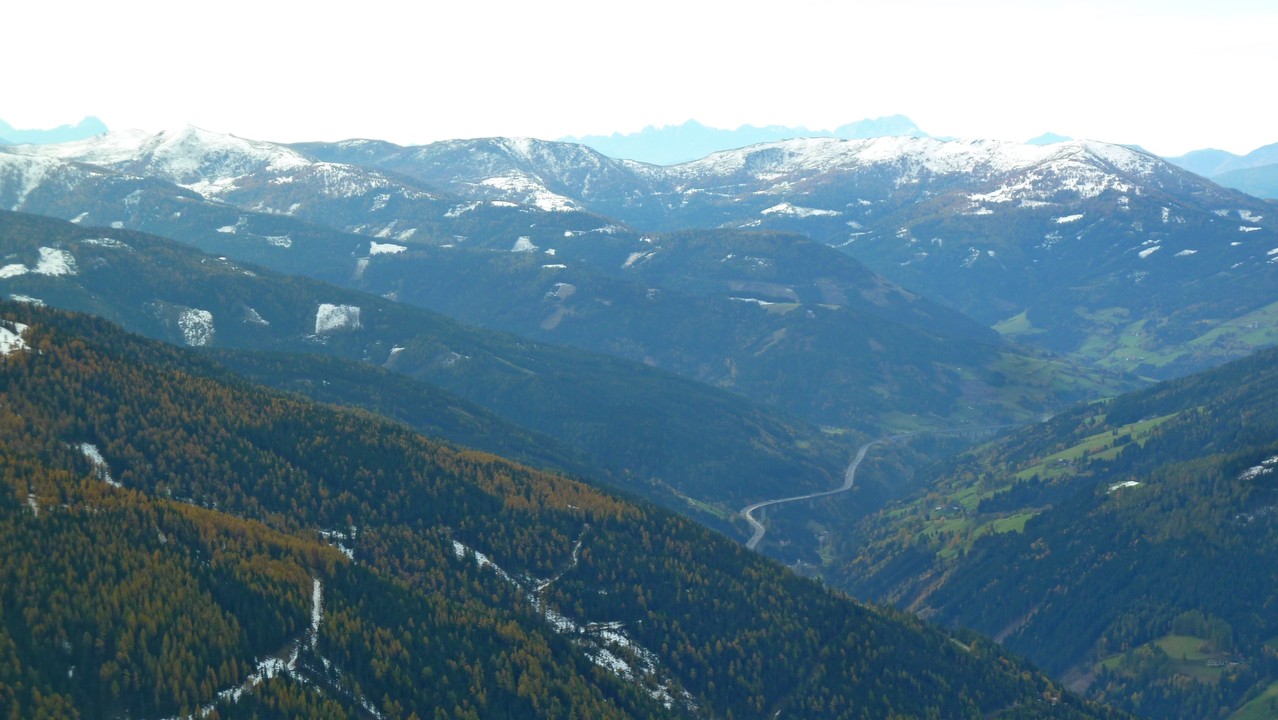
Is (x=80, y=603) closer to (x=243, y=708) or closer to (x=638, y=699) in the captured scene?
(x=243, y=708)

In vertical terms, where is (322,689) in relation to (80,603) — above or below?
below

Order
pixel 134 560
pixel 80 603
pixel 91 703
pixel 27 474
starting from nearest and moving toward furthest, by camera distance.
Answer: pixel 91 703 < pixel 80 603 < pixel 134 560 < pixel 27 474

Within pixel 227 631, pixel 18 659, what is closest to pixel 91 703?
pixel 18 659

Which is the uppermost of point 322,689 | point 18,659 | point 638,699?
point 18,659

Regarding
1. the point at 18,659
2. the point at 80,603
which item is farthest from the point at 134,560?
the point at 18,659

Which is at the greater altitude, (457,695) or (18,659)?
(18,659)

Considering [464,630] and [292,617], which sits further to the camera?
[464,630]

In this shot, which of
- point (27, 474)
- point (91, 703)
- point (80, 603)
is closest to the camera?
point (91, 703)

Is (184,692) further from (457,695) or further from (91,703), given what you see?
(457,695)

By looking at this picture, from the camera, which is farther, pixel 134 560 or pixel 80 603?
pixel 134 560
